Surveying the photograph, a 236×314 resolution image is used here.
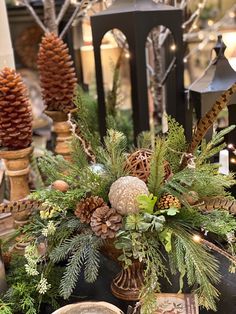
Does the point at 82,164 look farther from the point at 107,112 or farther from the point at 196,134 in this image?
the point at 107,112

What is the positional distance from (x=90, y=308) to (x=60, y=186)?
20cm

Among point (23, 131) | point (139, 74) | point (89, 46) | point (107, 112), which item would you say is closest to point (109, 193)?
point (23, 131)

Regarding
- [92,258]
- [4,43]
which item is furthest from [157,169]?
[4,43]

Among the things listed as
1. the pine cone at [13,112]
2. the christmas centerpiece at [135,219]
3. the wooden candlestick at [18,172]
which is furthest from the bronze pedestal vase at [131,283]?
the pine cone at [13,112]

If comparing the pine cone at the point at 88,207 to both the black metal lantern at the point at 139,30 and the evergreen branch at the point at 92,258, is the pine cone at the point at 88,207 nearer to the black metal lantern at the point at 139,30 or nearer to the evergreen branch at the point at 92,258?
the evergreen branch at the point at 92,258

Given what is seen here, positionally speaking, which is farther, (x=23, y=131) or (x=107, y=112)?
(x=107, y=112)

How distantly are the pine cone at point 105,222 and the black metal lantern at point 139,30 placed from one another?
1.39 feet

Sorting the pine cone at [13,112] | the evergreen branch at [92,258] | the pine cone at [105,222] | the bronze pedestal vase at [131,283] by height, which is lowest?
the bronze pedestal vase at [131,283]

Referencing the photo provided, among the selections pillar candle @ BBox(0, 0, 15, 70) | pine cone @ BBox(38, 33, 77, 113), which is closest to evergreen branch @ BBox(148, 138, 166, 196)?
pine cone @ BBox(38, 33, 77, 113)

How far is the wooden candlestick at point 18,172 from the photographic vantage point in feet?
2.66

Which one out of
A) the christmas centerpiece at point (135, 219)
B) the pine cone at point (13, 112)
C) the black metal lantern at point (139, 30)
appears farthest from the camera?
the black metal lantern at point (139, 30)

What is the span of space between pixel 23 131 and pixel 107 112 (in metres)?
0.40

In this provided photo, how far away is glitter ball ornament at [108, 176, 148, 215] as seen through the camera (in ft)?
1.96

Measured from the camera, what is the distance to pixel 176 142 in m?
0.69
